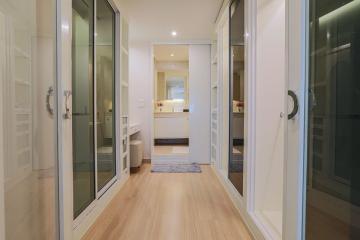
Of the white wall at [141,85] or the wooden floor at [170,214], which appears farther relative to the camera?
the white wall at [141,85]

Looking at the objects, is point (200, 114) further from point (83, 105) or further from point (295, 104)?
point (295, 104)

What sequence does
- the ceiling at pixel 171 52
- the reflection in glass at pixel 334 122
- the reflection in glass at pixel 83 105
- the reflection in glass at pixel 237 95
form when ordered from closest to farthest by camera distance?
1. the reflection in glass at pixel 334 122
2. the reflection in glass at pixel 83 105
3. the reflection in glass at pixel 237 95
4. the ceiling at pixel 171 52

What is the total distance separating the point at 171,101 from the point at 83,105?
223 inches

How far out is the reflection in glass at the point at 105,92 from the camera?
9.29 ft

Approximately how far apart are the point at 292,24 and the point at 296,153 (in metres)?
Result: 0.66

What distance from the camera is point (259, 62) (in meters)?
2.36

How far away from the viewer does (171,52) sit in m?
6.40

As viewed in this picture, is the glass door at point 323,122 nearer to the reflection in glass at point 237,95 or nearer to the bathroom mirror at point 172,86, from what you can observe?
the reflection in glass at point 237,95

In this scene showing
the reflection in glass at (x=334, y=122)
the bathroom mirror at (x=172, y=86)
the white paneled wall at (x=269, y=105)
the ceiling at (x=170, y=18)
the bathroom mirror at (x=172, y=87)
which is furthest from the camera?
the bathroom mirror at (x=172, y=86)

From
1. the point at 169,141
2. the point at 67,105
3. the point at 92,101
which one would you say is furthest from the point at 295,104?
the point at 169,141

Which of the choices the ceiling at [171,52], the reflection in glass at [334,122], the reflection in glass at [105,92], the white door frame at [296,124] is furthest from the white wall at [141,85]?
the reflection in glass at [334,122]

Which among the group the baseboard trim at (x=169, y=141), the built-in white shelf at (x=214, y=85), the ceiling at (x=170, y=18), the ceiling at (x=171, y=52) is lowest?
the baseboard trim at (x=169, y=141)

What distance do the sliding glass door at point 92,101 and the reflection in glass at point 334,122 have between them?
1700 millimetres

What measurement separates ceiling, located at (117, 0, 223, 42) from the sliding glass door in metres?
0.50
